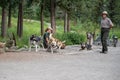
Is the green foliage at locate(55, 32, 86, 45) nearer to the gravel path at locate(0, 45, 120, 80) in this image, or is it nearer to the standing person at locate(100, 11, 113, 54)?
the standing person at locate(100, 11, 113, 54)

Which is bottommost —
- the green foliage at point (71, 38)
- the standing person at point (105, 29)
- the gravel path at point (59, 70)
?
the gravel path at point (59, 70)

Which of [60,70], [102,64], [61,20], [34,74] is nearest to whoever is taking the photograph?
[34,74]

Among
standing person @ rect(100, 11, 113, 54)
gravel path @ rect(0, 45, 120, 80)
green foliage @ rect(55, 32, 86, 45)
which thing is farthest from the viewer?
green foliage @ rect(55, 32, 86, 45)

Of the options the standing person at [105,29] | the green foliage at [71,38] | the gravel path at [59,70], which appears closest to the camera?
the gravel path at [59,70]

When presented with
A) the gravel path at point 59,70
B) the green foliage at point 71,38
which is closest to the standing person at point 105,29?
the gravel path at point 59,70

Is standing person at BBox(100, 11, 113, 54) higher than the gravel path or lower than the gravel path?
higher

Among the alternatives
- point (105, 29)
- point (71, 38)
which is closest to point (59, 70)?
point (105, 29)

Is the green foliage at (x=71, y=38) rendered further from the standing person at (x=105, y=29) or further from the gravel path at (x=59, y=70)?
the gravel path at (x=59, y=70)

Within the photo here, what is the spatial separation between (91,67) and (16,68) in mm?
2665

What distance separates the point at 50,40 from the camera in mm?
23547

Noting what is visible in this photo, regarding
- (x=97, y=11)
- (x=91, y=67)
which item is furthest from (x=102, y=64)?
(x=97, y=11)

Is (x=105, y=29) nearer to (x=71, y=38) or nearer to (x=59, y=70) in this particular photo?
(x=59, y=70)

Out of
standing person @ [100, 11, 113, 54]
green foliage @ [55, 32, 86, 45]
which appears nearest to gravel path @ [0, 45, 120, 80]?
standing person @ [100, 11, 113, 54]

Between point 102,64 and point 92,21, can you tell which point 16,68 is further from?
point 92,21
